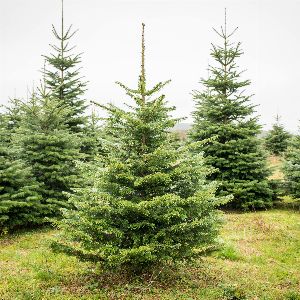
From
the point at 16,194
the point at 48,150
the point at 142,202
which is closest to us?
the point at 142,202

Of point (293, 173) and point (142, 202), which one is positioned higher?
point (293, 173)

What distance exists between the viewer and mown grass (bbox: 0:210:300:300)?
9.45 metres

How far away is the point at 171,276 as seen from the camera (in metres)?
10.7

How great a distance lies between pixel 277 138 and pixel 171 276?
35.3 meters

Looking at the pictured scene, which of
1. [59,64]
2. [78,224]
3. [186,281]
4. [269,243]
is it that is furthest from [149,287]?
[59,64]

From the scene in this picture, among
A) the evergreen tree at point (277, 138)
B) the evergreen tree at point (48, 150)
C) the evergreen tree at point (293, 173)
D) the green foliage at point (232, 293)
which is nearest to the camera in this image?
the green foliage at point (232, 293)

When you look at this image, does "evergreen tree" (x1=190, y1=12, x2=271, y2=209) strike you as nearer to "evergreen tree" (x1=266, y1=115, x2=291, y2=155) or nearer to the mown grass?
the mown grass

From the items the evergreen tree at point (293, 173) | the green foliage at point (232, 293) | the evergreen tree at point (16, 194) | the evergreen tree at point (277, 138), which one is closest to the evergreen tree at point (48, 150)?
the evergreen tree at point (16, 194)

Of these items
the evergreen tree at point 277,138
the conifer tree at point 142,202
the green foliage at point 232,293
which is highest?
the evergreen tree at point 277,138

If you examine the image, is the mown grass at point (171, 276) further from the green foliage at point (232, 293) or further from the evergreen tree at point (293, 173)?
the evergreen tree at point (293, 173)

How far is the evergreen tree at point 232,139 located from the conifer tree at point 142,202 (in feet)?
34.6

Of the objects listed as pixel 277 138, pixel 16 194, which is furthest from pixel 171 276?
pixel 277 138

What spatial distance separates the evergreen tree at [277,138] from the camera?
1649 inches

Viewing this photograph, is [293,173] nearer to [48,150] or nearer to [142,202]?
[48,150]
